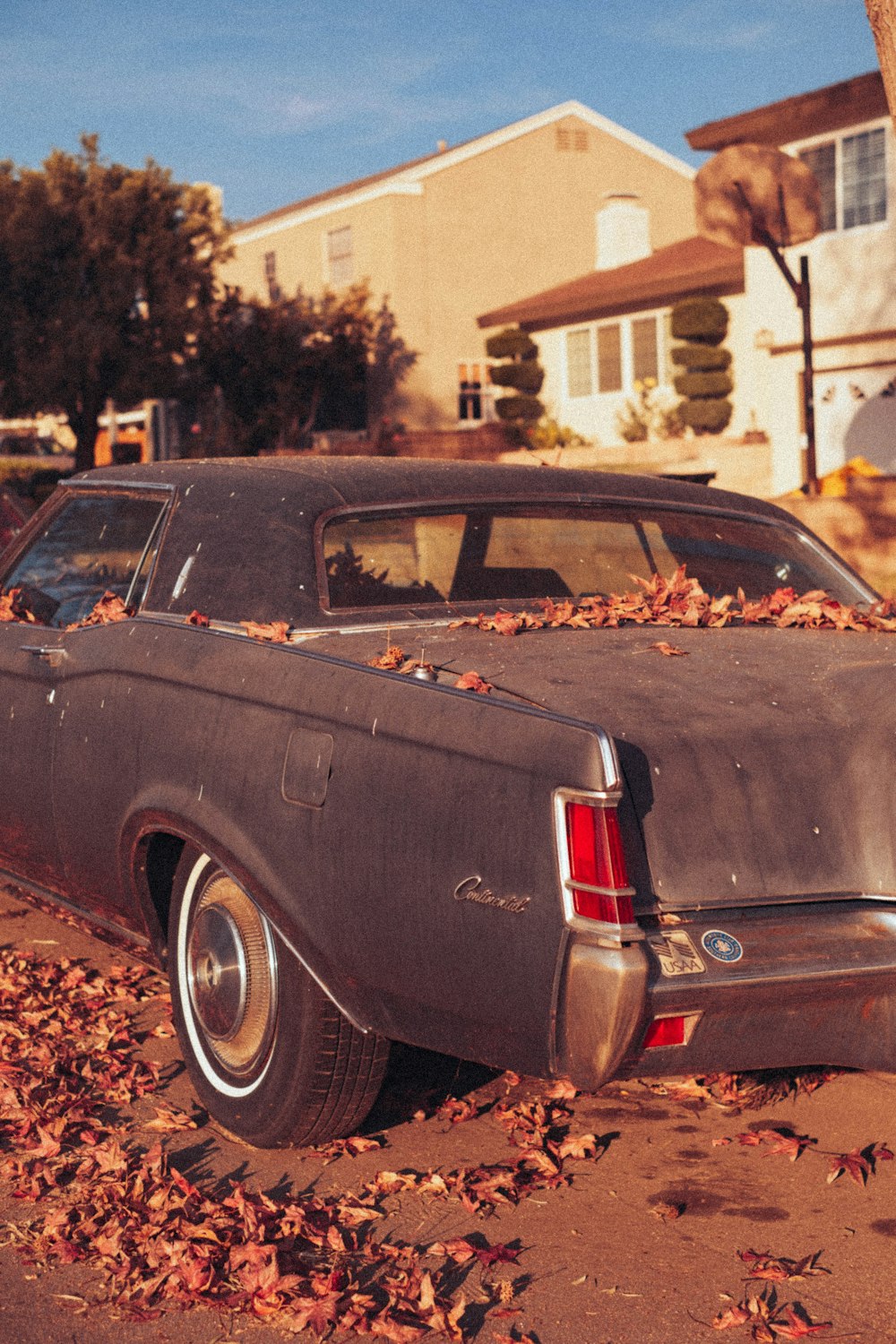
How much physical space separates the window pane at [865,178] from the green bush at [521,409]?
427 inches

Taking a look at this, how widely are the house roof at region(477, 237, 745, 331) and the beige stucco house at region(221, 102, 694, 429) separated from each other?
160cm

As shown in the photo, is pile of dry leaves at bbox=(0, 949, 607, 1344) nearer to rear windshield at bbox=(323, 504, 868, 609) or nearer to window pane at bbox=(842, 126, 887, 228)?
rear windshield at bbox=(323, 504, 868, 609)

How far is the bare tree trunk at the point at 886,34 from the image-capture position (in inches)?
262

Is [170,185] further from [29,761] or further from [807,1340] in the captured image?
[807,1340]

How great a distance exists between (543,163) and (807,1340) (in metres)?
37.5

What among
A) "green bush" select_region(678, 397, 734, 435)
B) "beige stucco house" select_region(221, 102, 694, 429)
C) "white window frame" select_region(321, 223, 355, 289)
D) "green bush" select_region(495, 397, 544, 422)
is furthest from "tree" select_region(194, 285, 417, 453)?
"green bush" select_region(678, 397, 734, 435)

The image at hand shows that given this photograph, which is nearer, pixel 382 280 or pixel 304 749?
pixel 304 749

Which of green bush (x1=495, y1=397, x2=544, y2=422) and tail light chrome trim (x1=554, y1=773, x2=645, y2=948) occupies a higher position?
green bush (x1=495, y1=397, x2=544, y2=422)

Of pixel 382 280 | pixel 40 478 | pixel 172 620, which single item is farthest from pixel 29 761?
pixel 40 478

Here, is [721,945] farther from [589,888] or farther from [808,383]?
[808,383]

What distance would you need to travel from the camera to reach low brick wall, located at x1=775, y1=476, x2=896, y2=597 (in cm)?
1522

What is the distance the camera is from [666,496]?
4.98 metres

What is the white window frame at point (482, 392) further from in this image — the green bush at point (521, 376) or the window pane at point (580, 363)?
the window pane at point (580, 363)

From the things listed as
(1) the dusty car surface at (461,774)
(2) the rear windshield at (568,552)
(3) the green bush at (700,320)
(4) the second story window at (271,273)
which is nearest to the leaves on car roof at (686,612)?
(1) the dusty car surface at (461,774)
